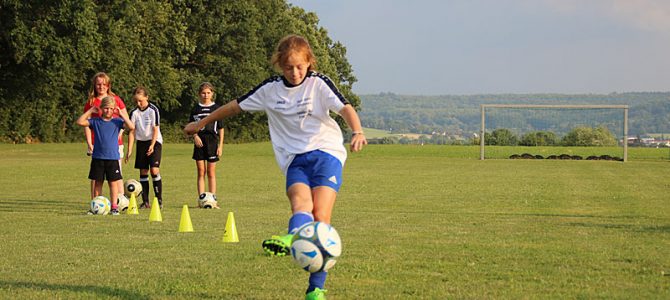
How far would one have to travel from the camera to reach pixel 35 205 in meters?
16.8

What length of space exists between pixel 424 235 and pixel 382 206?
578 centimetres

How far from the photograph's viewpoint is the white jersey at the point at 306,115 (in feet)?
23.6

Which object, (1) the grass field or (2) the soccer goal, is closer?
(1) the grass field

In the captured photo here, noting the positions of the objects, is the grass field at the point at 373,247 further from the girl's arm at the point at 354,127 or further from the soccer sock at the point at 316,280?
the girl's arm at the point at 354,127

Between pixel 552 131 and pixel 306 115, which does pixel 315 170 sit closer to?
pixel 306 115

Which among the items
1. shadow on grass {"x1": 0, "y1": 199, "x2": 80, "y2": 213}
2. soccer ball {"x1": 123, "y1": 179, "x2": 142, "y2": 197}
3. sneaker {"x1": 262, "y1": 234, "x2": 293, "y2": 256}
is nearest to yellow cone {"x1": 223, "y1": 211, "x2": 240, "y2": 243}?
sneaker {"x1": 262, "y1": 234, "x2": 293, "y2": 256}

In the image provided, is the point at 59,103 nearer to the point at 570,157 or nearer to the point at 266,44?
the point at 266,44

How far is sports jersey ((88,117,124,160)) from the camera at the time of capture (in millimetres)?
14523

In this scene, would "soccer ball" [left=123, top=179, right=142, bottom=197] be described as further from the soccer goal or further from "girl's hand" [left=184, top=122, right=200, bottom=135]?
the soccer goal

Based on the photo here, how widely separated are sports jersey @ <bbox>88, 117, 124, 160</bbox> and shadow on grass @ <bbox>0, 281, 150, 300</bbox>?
7151 mm

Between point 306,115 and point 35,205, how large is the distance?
1077 centimetres

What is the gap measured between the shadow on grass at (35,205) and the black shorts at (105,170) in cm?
137

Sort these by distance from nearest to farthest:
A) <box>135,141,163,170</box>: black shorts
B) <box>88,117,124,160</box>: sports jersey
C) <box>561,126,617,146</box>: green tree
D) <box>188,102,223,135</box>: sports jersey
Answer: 1. <box>88,117,124,160</box>: sports jersey
2. <box>188,102,223,135</box>: sports jersey
3. <box>135,141,163,170</box>: black shorts
4. <box>561,126,617,146</box>: green tree

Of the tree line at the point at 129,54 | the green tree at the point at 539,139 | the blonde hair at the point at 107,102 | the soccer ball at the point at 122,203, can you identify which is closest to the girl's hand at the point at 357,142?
the blonde hair at the point at 107,102
